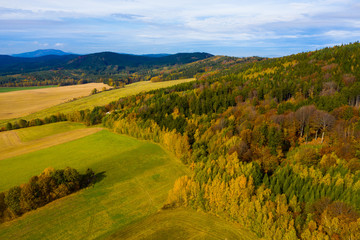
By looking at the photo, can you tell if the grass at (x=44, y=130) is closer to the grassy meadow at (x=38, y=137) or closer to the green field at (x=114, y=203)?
the grassy meadow at (x=38, y=137)

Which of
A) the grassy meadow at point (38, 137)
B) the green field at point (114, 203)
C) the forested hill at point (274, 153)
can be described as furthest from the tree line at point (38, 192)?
the grassy meadow at point (38, 137)

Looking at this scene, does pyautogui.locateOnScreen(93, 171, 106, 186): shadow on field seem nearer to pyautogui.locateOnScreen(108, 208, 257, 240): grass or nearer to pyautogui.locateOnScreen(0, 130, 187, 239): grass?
pyautogui.locateOnScreen(0, 130, 187, 239): grass

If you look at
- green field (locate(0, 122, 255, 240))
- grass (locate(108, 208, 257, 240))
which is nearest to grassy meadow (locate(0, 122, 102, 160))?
green field (locate(0, 122, 255, 240))

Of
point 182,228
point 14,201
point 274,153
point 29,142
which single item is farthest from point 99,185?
point 29,142

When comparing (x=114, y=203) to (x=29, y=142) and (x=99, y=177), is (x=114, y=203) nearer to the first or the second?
(x=99, y=177)

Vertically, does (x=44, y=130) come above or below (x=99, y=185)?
above

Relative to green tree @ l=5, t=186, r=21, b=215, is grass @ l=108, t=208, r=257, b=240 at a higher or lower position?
lower
